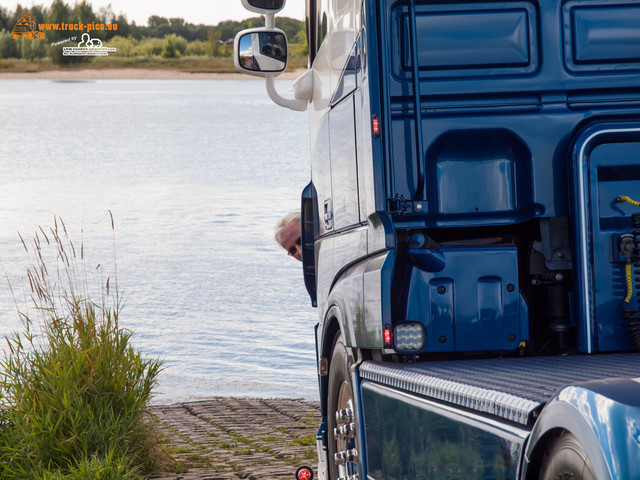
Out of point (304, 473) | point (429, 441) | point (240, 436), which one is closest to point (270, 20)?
point (304, 473)

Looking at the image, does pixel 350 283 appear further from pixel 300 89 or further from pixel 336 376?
pixel 300 89

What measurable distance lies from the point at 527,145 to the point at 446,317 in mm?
854

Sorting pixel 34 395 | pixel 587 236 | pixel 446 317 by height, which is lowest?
pixel 34 395

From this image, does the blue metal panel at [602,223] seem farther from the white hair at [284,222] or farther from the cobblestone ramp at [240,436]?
the white hair at [284,222]

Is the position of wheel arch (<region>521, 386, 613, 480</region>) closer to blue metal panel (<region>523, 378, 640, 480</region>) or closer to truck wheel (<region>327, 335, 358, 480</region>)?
blue metal panel (<region>523, 378, 640, 480</region>)

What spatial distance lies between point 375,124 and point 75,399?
9.62ft

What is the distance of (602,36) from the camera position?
14.7ft

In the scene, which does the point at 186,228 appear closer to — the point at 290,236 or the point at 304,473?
the point at 290,236

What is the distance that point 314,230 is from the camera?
19.5ft

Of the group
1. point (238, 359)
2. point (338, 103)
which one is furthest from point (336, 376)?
point (238, 359)

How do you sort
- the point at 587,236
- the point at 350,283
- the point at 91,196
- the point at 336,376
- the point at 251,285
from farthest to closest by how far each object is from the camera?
the point at 91,196
the point at 251,285
the point at 336,376
the point at 350,283
the point at 587,236

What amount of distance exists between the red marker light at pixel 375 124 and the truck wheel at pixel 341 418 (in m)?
1.09

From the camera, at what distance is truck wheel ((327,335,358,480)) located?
15.3 feet

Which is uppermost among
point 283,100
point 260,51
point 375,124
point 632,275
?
point 260,51
